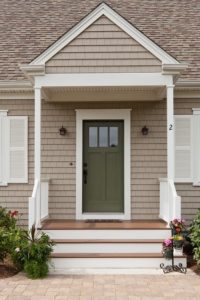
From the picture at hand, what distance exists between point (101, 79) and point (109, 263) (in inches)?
127

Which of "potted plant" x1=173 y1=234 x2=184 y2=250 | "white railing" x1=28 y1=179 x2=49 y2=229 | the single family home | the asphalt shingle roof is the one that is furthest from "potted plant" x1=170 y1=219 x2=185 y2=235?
the asphalt shingle roof

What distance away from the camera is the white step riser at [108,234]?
7281 mm

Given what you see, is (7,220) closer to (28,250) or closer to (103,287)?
(28,250)

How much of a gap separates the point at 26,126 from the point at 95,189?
204 cm

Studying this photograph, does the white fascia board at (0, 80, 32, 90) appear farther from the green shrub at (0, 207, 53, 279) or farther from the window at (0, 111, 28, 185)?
the green shrub at (0, 207, 53, 279)

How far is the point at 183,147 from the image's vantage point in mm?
8852

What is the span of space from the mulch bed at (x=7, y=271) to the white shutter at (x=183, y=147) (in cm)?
396

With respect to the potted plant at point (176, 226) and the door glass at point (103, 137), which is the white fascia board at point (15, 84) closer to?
the door glass at point (103, 137)

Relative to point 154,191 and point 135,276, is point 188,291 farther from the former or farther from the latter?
point 154,191

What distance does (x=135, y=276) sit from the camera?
21.6 ft

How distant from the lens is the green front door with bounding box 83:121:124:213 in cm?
890

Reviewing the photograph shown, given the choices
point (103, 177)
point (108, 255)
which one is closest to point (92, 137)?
point (103, 177)

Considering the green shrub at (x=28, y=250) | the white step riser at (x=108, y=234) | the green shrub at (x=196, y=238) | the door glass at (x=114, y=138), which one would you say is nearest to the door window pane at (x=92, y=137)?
the door glass at (x=114, y=138)

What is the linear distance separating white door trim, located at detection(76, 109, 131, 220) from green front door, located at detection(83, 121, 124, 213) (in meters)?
0.11
